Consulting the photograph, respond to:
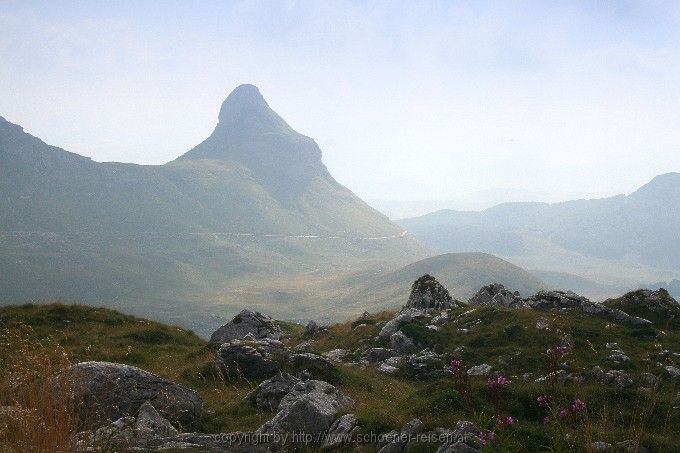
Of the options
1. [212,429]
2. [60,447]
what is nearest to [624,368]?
[212,429]

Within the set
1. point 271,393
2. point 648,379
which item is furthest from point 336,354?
point 648,379

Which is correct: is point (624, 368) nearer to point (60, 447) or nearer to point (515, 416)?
point (515, 416)

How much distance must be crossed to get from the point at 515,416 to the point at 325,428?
5006 millimetres

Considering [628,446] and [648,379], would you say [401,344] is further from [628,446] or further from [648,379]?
[628,446]

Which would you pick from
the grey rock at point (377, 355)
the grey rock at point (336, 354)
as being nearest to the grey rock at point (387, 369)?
the grey rock at point (377, 355)

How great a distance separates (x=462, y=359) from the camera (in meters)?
24.8

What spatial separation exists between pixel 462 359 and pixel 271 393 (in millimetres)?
12546

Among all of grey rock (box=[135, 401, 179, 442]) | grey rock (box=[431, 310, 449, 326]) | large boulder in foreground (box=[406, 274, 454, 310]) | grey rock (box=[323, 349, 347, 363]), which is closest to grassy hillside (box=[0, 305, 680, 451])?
grey rock (box=[323, 349, 347, 363])

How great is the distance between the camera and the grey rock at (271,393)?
51.5 feet

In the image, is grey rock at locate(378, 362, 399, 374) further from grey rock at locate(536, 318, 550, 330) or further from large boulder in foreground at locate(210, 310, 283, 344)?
large boulder in foreground at locate(210, 310, 283, 344)

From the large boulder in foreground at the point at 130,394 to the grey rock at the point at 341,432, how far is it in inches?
184

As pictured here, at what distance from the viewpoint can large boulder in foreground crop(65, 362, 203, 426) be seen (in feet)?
44.5

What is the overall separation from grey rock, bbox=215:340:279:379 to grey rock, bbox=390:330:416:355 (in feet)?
32.6

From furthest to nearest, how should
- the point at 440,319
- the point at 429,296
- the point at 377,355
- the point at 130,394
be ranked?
the point at 429,296 < the point at 440,319 < the point at 377,355 < the point at 130,394
